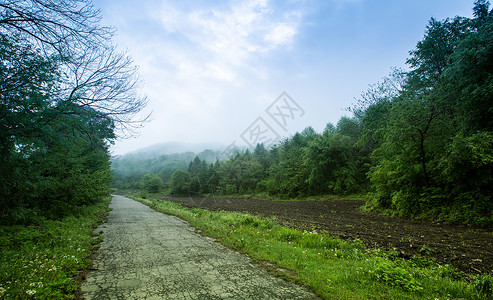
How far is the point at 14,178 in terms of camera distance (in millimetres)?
4680

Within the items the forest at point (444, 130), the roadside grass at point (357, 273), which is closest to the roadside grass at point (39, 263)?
the roadside grass at point (357, 273)

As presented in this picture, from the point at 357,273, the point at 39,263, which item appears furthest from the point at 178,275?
the point at 357,273

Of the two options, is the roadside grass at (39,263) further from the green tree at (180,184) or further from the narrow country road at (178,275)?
the green tree at (180,184)

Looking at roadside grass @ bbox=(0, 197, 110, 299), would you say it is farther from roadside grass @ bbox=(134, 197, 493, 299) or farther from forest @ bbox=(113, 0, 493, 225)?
forest @ bbox=(113, 0, 493, 225)

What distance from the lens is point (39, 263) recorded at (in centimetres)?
397

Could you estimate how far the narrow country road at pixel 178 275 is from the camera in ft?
10.9

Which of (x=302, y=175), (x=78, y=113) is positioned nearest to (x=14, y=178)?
(x=78, y=113)

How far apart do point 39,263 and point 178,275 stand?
263cm

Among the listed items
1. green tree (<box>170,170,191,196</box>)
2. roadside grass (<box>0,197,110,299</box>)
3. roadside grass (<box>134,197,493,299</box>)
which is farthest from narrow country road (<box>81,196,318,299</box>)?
green tree (<box>170,170,191,196</box>)

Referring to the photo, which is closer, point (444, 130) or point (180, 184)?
point (444, 130)

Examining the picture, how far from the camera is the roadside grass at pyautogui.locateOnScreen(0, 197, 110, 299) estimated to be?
117 inches

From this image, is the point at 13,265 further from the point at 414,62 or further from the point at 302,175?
the point at 302,175

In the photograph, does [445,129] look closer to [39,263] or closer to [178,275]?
[178,275]

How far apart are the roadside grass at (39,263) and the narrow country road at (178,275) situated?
32cm
